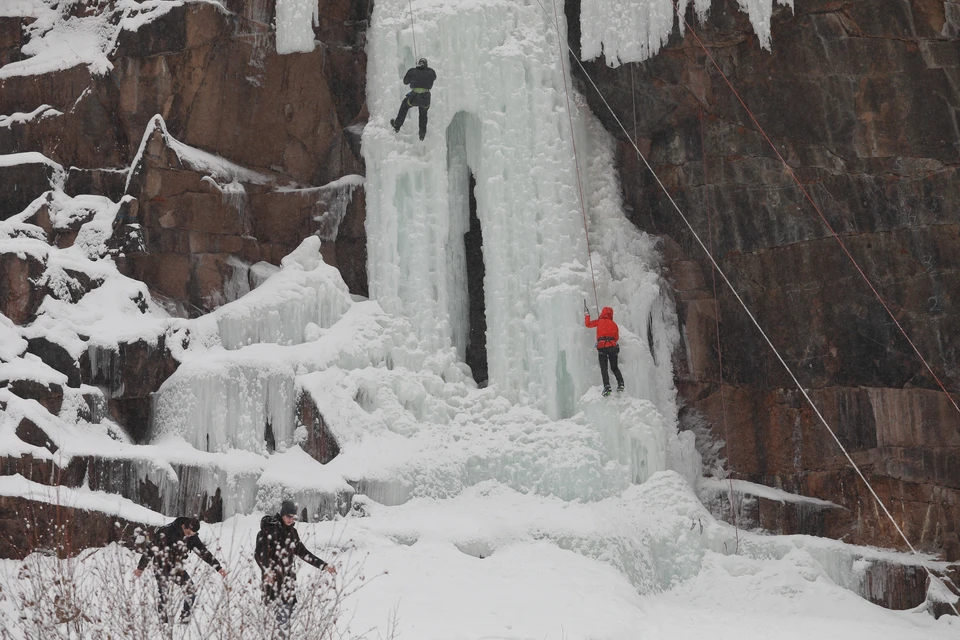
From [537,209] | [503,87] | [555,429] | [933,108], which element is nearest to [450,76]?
[503,87]

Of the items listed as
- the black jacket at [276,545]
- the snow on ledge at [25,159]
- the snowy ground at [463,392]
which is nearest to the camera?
the black jacket at [276,545]

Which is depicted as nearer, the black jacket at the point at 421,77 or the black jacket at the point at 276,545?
the black jacket at the point at 276,545

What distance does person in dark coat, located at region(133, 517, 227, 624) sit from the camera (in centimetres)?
819

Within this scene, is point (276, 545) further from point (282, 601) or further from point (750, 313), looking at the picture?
point (750, 313)

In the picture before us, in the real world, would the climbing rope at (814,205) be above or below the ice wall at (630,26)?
below

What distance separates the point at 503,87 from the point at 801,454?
753cm

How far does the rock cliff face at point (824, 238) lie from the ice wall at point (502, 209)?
1085mm

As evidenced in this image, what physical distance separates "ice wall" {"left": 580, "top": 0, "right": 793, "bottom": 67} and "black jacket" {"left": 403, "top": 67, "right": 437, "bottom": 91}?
→ 106 inches

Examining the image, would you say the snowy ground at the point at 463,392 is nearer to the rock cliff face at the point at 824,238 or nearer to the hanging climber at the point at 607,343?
the hanging climber at the point at 607,343

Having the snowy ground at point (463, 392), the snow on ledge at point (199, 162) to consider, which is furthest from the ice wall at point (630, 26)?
the snow on ledge at point (199, 162)

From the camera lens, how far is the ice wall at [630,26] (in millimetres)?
18094

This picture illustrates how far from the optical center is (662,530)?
16.0 meters

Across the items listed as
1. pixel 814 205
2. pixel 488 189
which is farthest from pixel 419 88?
pixel 814 205

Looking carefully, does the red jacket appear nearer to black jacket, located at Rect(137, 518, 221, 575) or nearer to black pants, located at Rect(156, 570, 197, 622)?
black jacket, located at Rect(137, 518, 221, 575)
